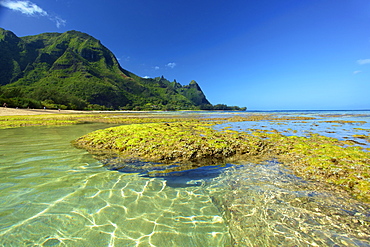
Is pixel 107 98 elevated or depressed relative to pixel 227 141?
elevated

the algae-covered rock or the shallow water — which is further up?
the algae-covered rock

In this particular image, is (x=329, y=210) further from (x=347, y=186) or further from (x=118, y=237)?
(x=118, y=237)

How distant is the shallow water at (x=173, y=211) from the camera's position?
3820 millimetres

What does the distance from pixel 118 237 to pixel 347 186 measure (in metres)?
8.08

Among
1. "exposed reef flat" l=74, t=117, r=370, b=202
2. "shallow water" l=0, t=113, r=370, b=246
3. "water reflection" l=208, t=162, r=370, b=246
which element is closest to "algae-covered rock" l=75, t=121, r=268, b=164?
"exposed reef flat" l=74, t=117, r=370, b=202

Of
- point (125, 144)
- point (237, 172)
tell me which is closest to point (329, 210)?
point (237, 172)

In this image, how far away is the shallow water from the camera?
3820 millimetres

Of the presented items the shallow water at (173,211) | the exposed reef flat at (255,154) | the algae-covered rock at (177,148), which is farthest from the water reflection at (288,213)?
the algae-covered rock at (177,148)

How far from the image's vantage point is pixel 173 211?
4.94 m

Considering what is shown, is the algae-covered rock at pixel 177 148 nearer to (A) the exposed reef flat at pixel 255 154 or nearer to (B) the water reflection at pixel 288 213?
(A) the exposed reef flat at pixel 255 154

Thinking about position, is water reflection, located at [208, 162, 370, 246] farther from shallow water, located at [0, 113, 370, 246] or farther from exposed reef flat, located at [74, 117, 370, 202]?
exposed reef flat, located at [74, 117, 370, 202]

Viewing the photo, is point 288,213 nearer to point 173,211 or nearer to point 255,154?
point 173,211

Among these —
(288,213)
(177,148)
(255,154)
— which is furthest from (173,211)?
(255,154)

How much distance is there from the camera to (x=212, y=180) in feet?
22.8
